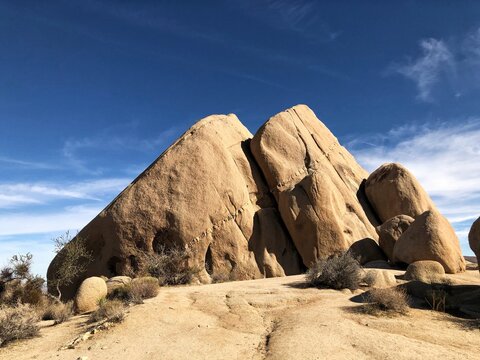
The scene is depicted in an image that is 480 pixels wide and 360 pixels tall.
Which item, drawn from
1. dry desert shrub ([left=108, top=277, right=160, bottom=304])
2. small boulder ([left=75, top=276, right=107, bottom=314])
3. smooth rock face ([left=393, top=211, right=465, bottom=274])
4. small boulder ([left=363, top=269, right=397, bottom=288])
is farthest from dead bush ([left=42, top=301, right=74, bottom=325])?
smooth rock face ([left=393, top=211, right=465, bottom=274])

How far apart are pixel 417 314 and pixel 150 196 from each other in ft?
53.2

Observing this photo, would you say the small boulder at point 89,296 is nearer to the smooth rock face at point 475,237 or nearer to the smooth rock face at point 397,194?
the smooth rock face at point 475,237

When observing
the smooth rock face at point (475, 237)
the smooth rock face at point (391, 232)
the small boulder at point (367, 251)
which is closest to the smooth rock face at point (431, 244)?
the smooth rock face at point (391, 232)

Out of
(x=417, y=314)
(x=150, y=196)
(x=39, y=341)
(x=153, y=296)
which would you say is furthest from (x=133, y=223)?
→ (x=417, y=314)

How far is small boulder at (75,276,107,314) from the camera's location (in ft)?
45.0

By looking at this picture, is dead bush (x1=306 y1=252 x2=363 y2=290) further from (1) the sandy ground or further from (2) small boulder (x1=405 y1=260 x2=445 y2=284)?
(2) small boulder (x1=405 y1=260 x2=445 y2=284)

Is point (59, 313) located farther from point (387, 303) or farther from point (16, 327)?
point (387, 303)

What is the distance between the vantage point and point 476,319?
1059cm

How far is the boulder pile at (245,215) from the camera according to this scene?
22.5 meters

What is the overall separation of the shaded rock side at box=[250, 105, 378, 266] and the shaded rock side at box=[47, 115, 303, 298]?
5.52ft

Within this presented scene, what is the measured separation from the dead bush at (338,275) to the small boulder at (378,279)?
0.30 m

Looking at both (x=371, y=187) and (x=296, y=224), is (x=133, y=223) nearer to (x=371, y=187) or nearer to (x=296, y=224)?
(x=296, y=224)

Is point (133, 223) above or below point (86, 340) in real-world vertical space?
above

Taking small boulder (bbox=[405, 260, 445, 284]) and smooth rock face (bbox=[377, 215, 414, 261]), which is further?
smooth rock face (bbox=[377, 215, 414, 261])
